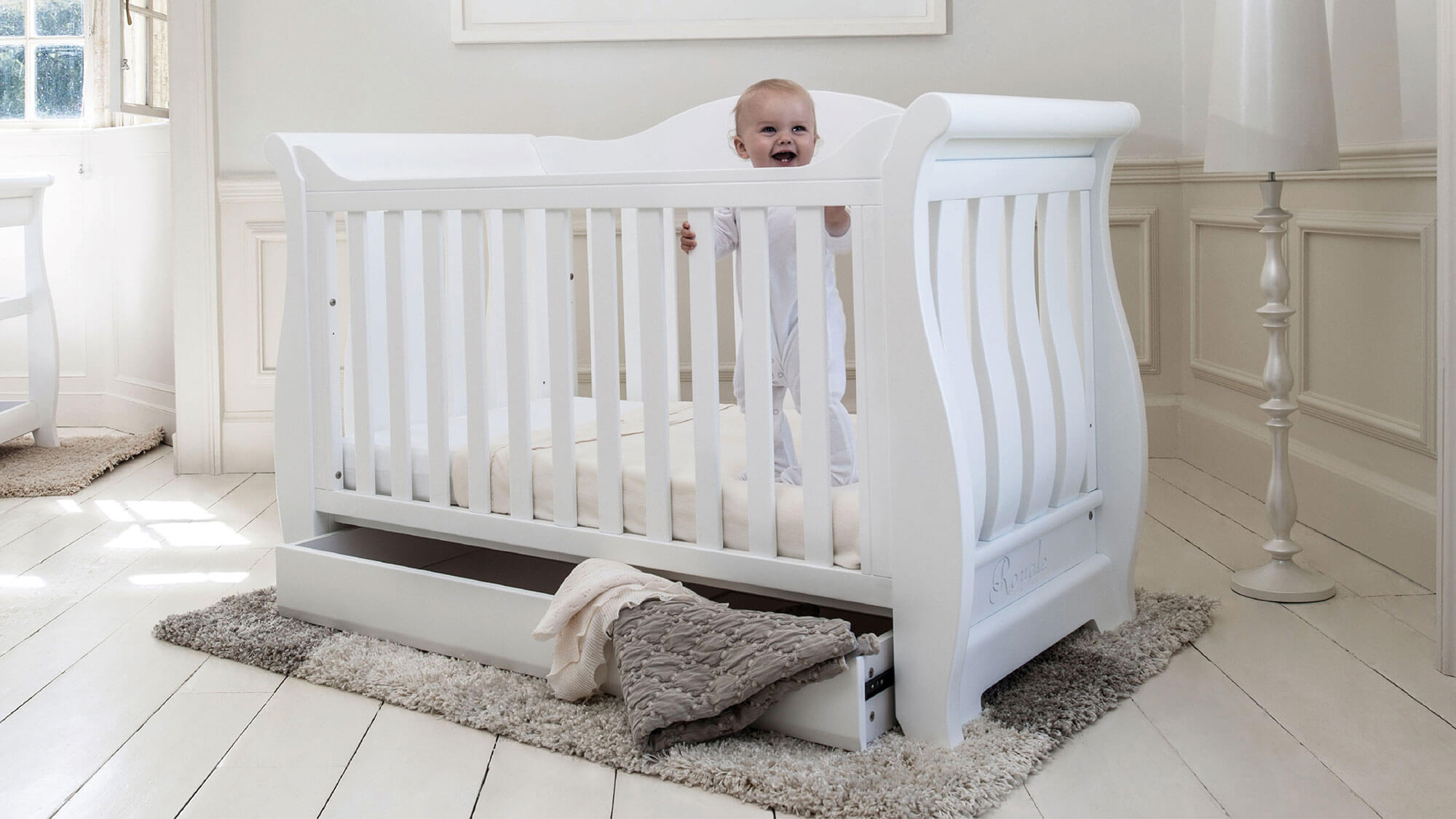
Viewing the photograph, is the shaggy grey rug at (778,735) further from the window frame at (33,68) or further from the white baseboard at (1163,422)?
the window frame at (33,68)

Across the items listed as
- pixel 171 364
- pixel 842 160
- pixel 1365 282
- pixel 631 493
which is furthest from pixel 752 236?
pixel 171 364

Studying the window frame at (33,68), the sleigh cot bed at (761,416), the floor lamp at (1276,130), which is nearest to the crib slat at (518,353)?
the sleigh cot bed at (761,416)

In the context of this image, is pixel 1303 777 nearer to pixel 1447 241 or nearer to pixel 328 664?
pixel 1447 241

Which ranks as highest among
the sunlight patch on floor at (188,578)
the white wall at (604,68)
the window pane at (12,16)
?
the window pane at (12,16)

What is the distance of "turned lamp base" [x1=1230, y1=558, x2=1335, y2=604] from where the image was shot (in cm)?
191

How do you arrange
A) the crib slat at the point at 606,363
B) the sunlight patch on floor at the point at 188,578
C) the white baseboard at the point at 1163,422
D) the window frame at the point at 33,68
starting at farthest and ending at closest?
the window frame at the point at 33,68 < the white baseboard at the point at 1163,422 < the sunlight patch on floor at the point at 188,578 < the crib slat at the point at 606,363

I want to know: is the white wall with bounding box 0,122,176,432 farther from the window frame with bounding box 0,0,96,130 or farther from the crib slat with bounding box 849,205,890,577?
the crib slat with bounding box 849,205,890,577

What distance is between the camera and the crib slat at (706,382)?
152 centimetres

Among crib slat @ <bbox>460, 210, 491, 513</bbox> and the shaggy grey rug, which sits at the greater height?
crib slat @ <bbox>460, 210, 491, 513</bbox>

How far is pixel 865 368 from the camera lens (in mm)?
1397

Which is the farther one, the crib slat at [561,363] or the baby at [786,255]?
the crib slat at [561,363]

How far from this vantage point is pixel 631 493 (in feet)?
5.43

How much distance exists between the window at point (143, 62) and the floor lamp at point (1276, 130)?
101 inches

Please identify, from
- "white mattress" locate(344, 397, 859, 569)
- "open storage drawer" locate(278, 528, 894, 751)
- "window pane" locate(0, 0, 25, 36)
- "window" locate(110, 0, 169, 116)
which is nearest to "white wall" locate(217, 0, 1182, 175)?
"window" locate(110, 0, 169, 116)
